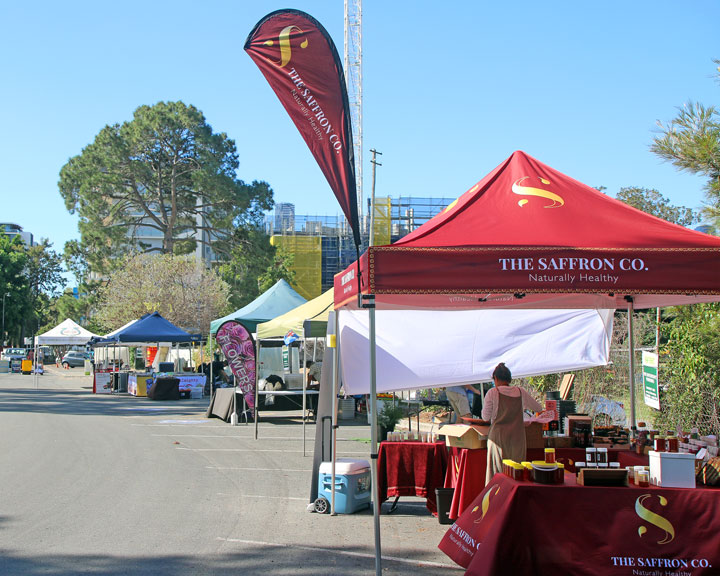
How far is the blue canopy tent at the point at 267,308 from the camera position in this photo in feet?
72.7

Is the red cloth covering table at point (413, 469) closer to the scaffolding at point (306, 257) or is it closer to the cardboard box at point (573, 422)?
the cardboard box at point (573, 422)

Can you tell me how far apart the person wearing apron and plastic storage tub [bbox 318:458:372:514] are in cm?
182

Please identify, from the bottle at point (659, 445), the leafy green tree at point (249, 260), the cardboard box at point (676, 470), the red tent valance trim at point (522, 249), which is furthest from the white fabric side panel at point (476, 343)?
the leafy green tree at point (249, 260)

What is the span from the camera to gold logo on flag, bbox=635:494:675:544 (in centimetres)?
557

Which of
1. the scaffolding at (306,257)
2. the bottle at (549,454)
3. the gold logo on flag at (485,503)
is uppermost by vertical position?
the scaffolding at (306,257)

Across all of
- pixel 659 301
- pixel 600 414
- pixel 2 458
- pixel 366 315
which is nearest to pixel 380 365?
pixel 366 315

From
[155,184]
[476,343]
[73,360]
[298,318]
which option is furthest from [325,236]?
[476,343]

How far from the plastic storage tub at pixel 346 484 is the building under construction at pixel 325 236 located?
7080cm

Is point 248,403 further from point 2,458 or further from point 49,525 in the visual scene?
point 49,525

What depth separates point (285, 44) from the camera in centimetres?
634

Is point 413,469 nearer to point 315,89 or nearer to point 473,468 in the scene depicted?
point 473,468

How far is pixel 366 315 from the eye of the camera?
9.79m

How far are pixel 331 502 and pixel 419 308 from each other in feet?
9.03

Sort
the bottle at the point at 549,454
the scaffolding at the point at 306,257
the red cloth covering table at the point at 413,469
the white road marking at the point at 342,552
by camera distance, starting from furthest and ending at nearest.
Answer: the scaffolding at the point at 306,257, the red cloth covering table at the point at 413,469, the white road marking at the point at 342,552, the bottle at the point at 549,454
